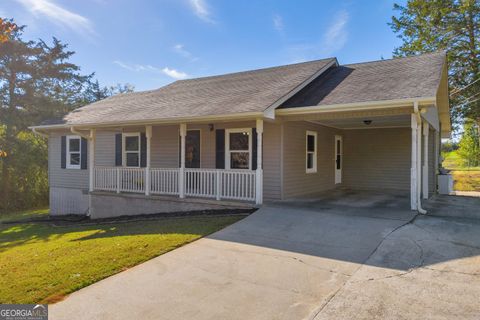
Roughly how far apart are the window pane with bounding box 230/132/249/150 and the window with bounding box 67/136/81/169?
7.51 m

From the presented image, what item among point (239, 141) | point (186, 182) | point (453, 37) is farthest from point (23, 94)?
point (453, 37)

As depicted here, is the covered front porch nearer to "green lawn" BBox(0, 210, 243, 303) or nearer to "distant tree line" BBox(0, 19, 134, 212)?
"green lawn" BBox(0, 210, 243, 303)

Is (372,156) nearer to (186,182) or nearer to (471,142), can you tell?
(186,182)

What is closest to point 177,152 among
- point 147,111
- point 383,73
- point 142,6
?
point 147,111

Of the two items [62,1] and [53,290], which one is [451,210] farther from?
[62,1]

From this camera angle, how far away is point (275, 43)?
19.4 metres

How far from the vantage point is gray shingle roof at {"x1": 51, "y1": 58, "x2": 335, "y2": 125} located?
30.0ft

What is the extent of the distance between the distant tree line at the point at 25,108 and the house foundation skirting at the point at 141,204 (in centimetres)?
992

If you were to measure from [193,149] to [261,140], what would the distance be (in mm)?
3401

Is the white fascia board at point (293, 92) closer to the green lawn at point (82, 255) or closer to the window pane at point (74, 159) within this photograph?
the green lawn at point (82, 255)

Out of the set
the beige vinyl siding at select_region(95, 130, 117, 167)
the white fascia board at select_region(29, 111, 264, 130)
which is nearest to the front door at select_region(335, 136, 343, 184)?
the white fascia board at select_region(29, 111, 264, 130)

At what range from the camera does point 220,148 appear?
10703mm

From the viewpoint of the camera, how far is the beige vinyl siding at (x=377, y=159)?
12.2 meters

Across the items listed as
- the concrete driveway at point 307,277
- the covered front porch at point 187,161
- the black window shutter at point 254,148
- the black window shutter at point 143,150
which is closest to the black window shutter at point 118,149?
the covered front porch at point 187,161
